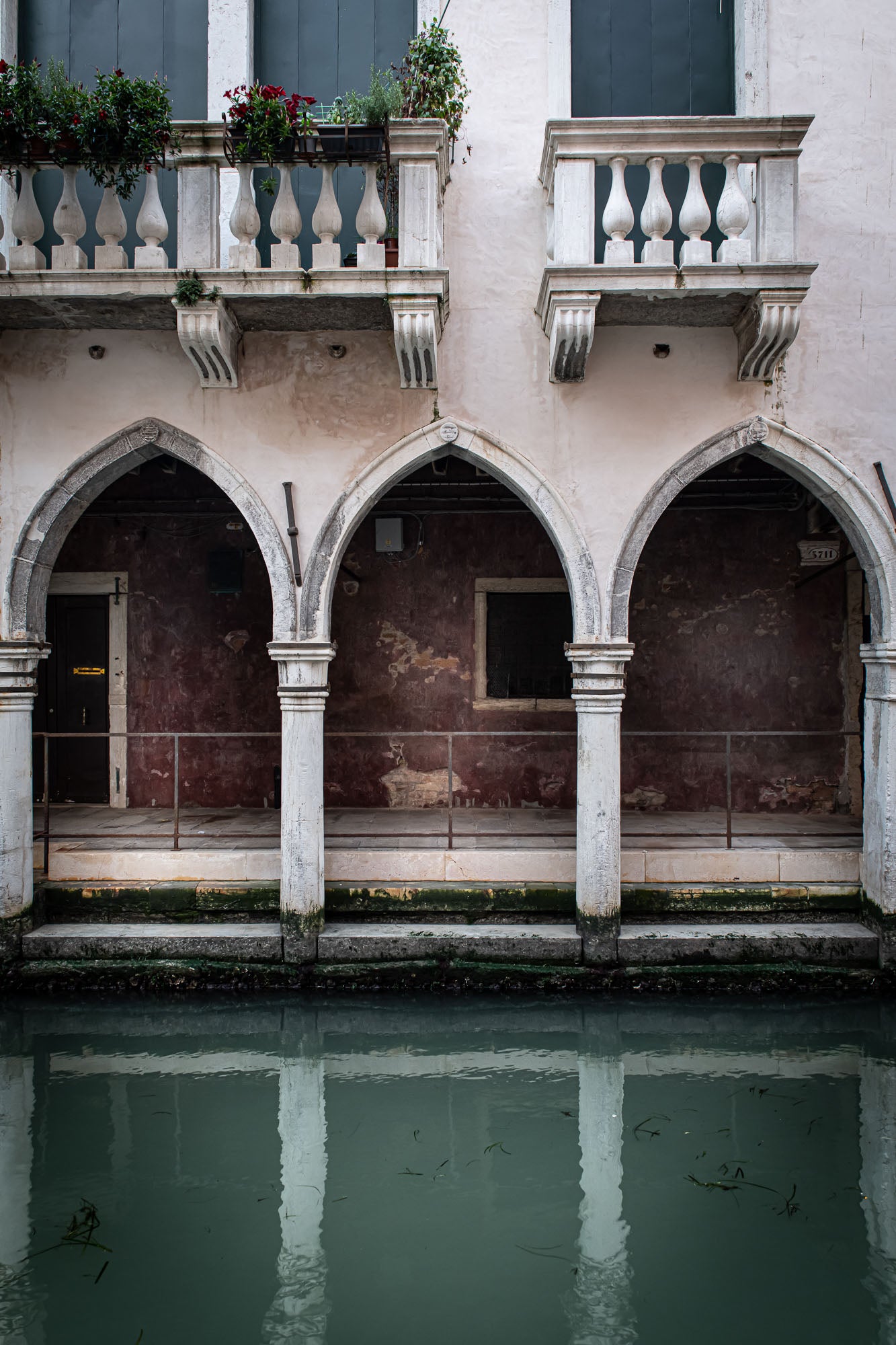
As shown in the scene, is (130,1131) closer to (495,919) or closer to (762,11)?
(495,919)

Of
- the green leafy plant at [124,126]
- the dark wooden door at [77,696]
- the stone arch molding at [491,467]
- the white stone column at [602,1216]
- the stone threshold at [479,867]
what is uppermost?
the green leafy plant at [124,126]

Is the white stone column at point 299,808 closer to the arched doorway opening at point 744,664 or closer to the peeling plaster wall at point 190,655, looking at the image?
the peeling plaster wall at point 190,655

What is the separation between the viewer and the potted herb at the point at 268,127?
5.14 metres

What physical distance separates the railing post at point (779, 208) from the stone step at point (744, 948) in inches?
173

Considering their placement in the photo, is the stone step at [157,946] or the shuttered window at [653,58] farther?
the shuttered window at [653,58]

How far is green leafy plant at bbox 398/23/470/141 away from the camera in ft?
17.9

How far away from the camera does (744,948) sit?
593 cm

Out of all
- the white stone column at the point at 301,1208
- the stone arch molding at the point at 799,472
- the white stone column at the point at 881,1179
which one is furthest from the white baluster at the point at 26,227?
the white stone column at the point at 881,1179

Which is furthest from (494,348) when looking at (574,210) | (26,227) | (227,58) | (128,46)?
(128,46)

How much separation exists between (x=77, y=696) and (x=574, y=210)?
627 cm

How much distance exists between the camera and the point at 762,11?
5.90 meters

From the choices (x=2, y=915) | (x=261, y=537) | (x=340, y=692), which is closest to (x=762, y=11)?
(x=261, y=537)

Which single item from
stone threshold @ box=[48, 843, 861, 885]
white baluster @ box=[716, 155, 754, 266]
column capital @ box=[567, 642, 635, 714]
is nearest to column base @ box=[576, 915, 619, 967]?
stone threshold @ box=[48, 843, 861, 885]

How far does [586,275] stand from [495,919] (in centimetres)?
432
